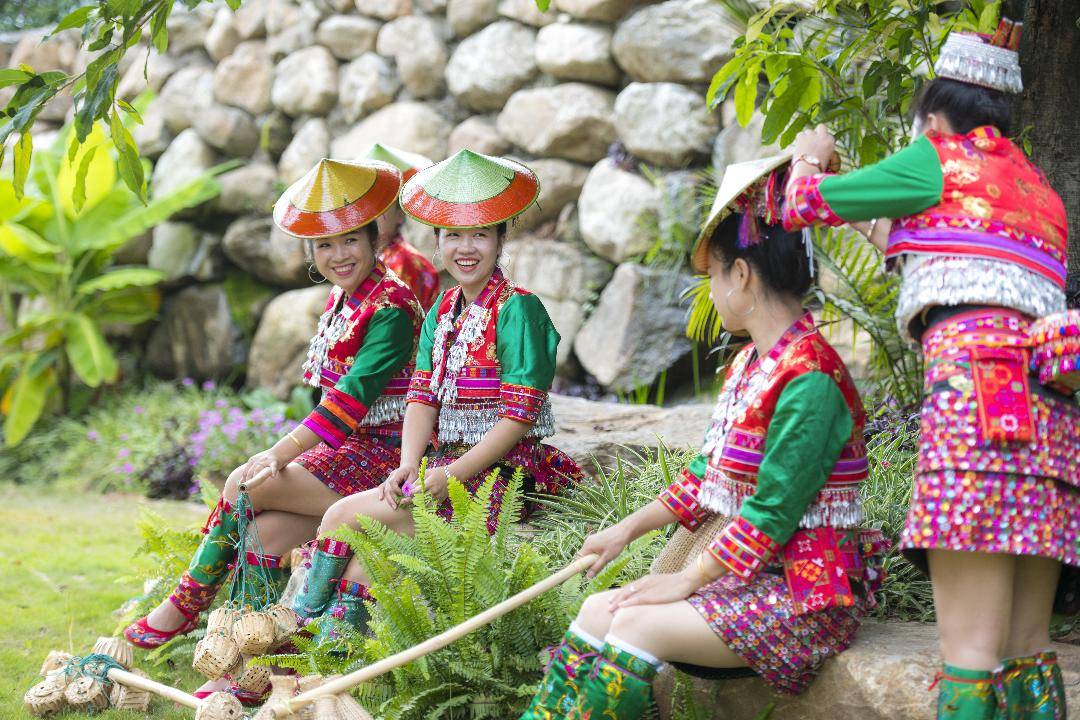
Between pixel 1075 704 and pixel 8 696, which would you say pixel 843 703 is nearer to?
pixel 1075 704

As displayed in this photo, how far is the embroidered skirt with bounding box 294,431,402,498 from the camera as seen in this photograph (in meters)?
3.75

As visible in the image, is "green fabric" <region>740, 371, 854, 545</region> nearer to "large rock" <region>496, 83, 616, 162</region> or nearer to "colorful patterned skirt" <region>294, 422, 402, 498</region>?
"colorful patterned skirt" <region>294, 422, 402, 498</region>

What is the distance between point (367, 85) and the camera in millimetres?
8047

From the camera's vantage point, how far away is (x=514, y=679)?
2871mm

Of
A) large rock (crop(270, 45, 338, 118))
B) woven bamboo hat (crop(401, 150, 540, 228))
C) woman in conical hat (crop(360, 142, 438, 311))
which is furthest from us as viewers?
large rock (crop(270, 45, 338, 118))

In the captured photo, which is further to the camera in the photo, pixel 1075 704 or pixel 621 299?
pixel 621 299

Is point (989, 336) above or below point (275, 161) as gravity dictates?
above

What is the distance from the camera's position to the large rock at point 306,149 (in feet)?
27.5

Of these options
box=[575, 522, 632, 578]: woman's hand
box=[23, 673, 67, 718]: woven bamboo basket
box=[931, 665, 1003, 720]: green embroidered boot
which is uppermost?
box=[931, 665, 1003, 720]: green embroidered boot

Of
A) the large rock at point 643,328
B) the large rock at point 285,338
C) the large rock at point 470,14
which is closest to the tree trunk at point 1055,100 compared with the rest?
the large rock at point 643,328

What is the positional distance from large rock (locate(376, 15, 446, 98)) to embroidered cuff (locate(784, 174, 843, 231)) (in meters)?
5.84

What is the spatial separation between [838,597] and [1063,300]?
0.80 meters

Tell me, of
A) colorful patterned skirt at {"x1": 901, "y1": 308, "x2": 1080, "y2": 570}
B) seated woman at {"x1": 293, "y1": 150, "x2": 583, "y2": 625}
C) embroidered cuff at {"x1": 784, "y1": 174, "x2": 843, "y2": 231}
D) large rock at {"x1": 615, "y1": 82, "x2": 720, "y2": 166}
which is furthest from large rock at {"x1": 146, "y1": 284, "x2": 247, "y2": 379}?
colorful patterned skirt at {"x1": 901, "y1": 308, "x2": 1080, "y2": 570}

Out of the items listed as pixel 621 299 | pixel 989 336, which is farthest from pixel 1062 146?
pixel 621 299
